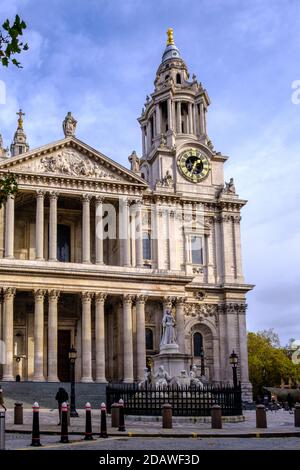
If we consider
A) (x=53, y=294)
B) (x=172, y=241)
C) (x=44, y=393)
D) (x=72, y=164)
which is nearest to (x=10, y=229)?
(x=53, y=294)

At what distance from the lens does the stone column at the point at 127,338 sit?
50031mm

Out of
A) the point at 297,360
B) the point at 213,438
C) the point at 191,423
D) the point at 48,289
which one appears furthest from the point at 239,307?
the point at 297,360

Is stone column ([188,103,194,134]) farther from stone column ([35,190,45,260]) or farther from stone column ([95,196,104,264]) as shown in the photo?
stone column ([35,190,45,260])

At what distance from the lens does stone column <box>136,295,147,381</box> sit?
50906 mm

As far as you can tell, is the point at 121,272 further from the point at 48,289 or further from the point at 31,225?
the point at 31,225

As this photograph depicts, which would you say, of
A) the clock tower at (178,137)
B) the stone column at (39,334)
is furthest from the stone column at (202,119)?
the stone column at (39,334)

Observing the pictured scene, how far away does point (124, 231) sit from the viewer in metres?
54.2

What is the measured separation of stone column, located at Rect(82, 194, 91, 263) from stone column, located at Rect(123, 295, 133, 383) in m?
4.29

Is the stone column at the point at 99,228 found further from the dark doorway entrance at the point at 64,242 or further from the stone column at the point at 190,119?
the stone column at the point at 190,119

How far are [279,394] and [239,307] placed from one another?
2234 cm

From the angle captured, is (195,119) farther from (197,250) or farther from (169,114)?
(197,250)

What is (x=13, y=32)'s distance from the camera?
48.0 ft

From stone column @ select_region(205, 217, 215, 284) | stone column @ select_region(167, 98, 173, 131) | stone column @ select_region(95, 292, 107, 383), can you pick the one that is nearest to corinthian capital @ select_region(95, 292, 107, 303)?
stone column @ select_region(95, 292, 107, 383)

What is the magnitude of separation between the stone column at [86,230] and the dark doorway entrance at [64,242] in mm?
4373
